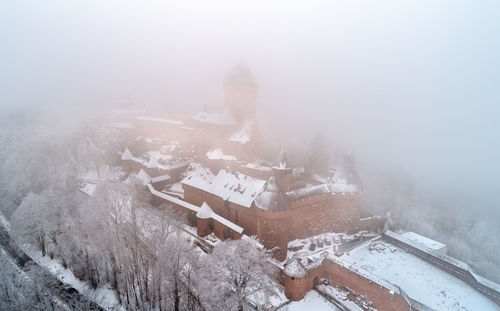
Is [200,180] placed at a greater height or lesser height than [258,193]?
lesser

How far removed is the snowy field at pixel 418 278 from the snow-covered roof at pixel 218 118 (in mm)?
30439

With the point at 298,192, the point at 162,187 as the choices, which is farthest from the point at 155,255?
the point at 162,187

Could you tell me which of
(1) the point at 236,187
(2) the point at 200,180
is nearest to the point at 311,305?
(1) the point at 236,187

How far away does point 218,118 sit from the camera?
51.2m

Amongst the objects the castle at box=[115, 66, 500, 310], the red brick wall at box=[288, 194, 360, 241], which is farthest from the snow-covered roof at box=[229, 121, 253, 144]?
the red brick wall at box=[288, 194, 360, 241]

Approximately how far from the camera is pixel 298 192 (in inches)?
1242

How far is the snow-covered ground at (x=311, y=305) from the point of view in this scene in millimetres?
24516

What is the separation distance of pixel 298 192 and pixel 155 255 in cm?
1608

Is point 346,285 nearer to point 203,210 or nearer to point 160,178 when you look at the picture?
point 203,210

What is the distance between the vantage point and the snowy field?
933 inches

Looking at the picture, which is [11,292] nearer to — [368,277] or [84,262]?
[84,262]

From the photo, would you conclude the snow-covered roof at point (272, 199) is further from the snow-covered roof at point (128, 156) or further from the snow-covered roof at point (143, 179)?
the snow-covered roof at point (128, 156)

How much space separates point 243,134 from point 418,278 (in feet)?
102

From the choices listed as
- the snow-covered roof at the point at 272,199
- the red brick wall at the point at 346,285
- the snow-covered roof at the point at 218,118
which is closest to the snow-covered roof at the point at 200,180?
the snow-covered roof at the point at 272,199
